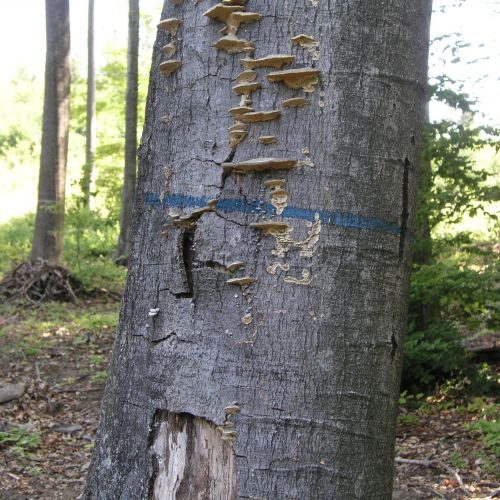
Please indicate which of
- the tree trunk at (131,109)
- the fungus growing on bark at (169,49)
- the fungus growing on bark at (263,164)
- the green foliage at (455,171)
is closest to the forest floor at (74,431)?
the green foliage at (455,171)

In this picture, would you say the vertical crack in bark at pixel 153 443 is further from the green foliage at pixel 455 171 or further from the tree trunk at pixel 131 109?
the tree trunk at pixel 131 109

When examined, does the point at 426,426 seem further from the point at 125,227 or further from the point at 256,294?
the point at 125,227

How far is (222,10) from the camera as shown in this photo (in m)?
1.60

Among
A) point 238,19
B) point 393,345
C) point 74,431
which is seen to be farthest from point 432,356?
point 238,19

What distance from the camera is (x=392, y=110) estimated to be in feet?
5.25

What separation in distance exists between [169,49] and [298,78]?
15.2 inches

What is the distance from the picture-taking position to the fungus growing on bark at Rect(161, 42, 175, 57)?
5.62 ft

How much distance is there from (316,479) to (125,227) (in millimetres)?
13504

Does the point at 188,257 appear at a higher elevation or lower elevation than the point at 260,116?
lower

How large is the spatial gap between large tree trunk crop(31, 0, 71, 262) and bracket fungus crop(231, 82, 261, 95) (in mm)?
10743

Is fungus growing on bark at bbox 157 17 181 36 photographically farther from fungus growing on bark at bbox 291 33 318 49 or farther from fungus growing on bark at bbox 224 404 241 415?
fungus growing on bark at bbox 224 404 241 415

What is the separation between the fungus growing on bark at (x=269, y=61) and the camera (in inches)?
60.7

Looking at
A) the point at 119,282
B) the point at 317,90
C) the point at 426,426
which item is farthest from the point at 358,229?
the point at 119,282

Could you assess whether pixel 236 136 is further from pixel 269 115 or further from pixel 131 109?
pixel 131 109
